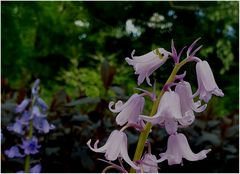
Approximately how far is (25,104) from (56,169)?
0.51m

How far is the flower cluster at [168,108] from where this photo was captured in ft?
3.56

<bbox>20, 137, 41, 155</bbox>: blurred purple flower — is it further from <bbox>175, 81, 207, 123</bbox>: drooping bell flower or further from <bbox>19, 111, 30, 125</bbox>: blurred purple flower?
<bbox>175, 81, 207, 123</bbox>: drooping bell flower

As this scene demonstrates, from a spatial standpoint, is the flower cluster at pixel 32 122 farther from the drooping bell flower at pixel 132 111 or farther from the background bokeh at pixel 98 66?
the drooping bell flower at pixel 132 111

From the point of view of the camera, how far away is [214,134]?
355 centimetres

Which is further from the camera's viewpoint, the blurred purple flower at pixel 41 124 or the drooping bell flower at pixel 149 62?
the blurred purple flower at pixel 41 124

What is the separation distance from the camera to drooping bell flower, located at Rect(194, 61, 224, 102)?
3.67 feet

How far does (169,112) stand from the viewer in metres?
1.07

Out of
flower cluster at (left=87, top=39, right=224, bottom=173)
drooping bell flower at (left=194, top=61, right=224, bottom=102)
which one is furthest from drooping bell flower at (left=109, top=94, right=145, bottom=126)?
drooping bell flower at (left=194, top=61, right=224, bottom=102)

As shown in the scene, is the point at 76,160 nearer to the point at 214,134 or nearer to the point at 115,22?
the point at 214,134

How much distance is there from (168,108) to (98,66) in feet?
25.6

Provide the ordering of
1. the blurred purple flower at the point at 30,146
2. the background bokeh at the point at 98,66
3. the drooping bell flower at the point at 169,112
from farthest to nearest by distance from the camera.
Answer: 1. the background bokeh at the point at 98,66
2. the blurred purple flower at the point at 30,146
3. the drooping bell flower at the point at 169,112

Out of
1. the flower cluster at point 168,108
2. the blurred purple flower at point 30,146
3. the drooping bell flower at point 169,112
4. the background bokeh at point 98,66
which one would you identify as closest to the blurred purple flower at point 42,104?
the blurred purple flower at point 30,146

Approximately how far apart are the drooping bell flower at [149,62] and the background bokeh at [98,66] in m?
0.12

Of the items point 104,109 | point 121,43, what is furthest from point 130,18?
point 104,109
